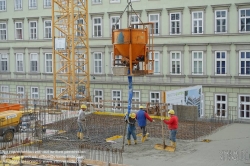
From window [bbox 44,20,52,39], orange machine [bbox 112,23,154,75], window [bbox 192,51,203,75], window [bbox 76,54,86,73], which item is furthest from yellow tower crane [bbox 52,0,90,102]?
orange machine [bbox 112,23,154,75]

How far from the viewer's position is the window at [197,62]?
1213 inches

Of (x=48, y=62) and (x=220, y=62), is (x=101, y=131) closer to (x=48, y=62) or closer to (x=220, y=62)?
(x=220, y=62)

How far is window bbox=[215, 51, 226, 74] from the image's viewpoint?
98.1 ft

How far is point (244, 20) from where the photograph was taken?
2889 centimetres

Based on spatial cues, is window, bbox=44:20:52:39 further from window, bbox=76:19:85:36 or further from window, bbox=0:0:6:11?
window, bbox=0:0:6:11

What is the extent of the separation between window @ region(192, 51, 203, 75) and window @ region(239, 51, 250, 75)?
3.00 m

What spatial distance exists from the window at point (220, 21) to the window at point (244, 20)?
3.78 feet

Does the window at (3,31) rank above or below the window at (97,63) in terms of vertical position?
above

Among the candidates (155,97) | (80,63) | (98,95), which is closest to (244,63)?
(155,97)

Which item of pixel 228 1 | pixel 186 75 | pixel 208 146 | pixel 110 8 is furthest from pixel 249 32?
pixel 208 146

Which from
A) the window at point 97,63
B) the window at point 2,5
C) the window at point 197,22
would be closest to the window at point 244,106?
the window at point 197,22

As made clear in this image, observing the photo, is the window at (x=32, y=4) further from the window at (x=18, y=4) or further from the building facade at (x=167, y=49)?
the window at (x=18, y=4)

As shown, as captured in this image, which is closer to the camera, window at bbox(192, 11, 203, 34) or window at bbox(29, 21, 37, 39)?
window at bbox(192, 11, 203, 34)

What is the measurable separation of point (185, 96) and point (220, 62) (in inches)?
302
